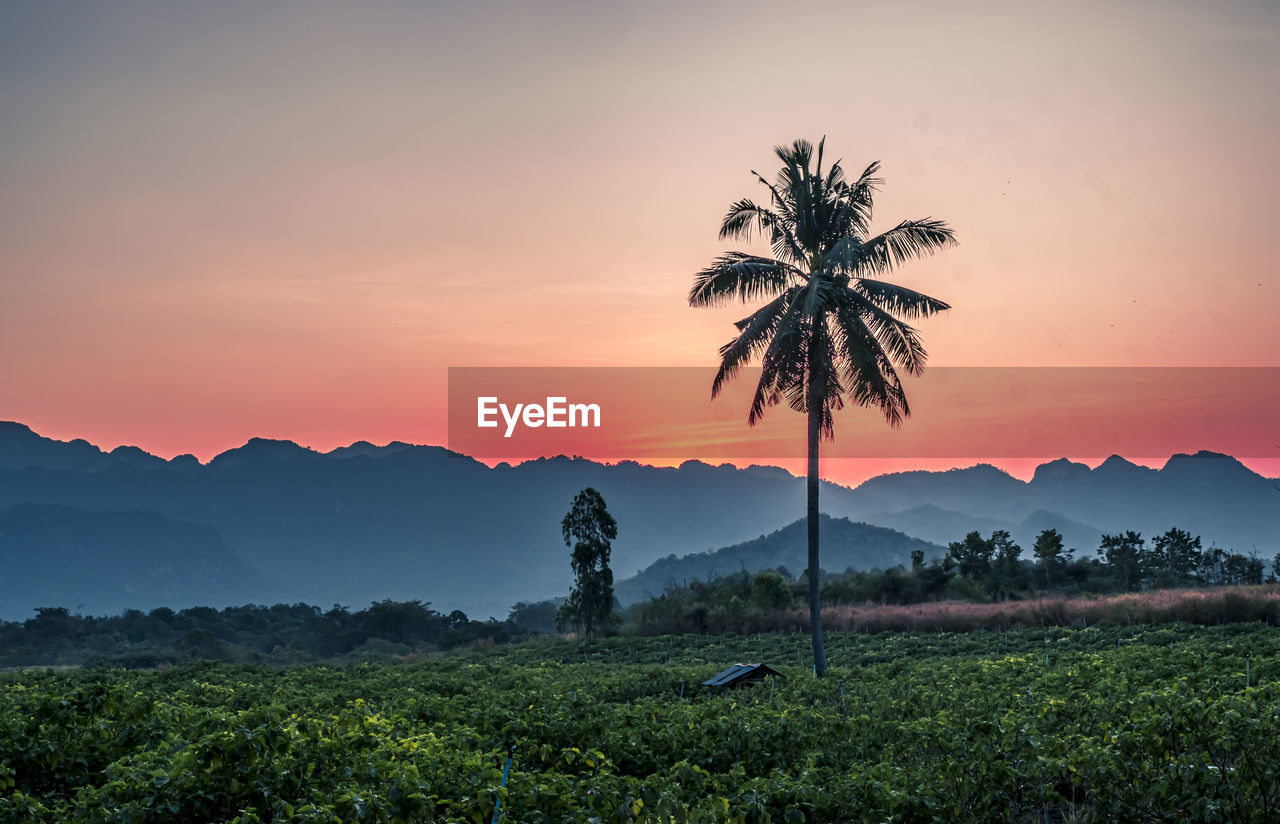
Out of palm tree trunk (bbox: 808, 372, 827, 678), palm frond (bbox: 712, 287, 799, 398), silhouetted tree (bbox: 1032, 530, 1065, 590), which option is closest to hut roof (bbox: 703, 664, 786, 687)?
palm tree trunk (bbox: 808, 372, 827, 678)

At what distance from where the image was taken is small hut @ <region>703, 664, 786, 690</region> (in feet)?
77.8

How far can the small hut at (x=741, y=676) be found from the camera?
2372cm

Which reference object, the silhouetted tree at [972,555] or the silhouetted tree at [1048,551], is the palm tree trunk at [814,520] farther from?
the silhouetted tree at [1048,551]

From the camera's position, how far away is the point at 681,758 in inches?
510

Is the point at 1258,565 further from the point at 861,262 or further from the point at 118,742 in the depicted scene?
the point at 118,742

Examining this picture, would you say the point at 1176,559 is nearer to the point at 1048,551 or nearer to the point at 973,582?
the point at 1048,551

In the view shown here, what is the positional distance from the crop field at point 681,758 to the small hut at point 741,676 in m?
3.47

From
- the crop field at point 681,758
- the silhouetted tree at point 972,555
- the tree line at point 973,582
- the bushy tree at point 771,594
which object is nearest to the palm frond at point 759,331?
the crop field at point 681,758

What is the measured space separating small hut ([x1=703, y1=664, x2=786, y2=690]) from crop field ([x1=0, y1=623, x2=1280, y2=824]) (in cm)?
347

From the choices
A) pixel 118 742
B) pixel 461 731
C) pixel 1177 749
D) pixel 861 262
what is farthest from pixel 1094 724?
pixel 861 262

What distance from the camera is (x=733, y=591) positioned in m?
64.9

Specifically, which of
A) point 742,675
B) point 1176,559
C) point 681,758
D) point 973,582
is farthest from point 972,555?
point 681,758

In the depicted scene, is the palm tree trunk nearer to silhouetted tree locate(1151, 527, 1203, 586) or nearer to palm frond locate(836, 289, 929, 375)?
palm frond locate(836, 289, 929, 375)

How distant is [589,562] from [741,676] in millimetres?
32699
